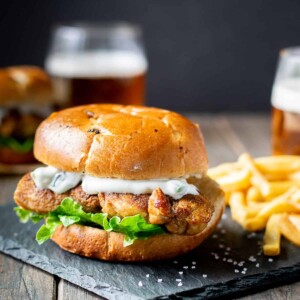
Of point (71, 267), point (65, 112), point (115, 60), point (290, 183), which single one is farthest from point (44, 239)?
point (115, 60)

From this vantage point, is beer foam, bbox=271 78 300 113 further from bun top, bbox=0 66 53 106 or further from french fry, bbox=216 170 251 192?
bun top, bbox=0 66 53 106

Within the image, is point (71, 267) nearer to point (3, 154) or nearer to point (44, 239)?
point (44, 239)

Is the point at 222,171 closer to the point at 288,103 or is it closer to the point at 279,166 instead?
the point at 279,166

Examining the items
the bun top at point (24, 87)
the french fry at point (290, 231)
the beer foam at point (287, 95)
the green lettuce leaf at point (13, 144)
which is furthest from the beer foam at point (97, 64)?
the french fry at point (290, 231)

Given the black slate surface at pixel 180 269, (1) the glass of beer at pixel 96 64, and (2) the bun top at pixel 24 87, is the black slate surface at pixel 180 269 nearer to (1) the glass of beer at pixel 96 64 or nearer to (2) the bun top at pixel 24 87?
(2) the bun top at pixel 24 87

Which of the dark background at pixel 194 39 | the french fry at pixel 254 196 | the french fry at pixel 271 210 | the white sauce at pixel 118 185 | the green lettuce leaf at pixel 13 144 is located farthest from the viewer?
the dark background at pixel 194 39

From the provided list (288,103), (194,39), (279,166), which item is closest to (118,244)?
(279,166)

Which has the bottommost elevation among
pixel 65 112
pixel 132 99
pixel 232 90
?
pixel 232 90
